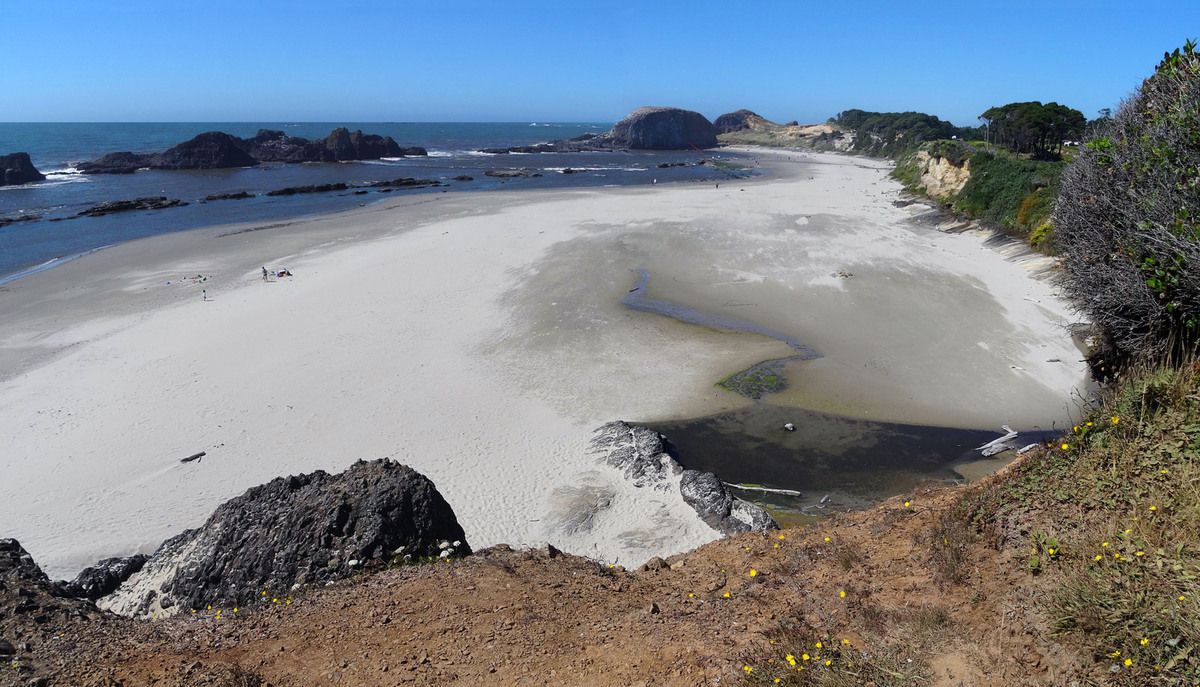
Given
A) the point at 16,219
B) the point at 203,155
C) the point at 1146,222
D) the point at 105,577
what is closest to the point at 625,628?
the point at 105,577

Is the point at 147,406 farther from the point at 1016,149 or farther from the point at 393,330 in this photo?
the point at 1016,149

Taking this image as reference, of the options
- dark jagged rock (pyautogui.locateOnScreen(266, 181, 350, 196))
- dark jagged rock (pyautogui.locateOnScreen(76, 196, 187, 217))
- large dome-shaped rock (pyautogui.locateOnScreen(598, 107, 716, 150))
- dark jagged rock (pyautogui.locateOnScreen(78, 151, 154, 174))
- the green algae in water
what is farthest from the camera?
large dome-shaped rock (pyautogui.locateOnScreen(598, 107, 716, 150))

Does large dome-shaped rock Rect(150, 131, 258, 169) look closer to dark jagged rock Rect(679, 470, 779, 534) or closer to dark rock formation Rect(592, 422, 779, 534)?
dark rock formation Rect(592, 422, 779, 534)

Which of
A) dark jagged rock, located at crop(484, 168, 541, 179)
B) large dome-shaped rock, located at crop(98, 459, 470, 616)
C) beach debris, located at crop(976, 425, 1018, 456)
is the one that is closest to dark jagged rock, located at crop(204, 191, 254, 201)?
dark jagged rock, located at crop(484, 168, 541, 179)

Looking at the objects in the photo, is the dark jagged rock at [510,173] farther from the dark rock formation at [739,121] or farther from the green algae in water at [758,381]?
the dark rock formation at [739,121]

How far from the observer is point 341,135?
100m

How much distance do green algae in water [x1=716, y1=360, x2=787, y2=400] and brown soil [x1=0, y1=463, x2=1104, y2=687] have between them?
32.2 feet

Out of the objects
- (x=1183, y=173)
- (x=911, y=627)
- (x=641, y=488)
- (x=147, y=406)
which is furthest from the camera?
(x=147, y=406)

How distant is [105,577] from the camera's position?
10539 mm

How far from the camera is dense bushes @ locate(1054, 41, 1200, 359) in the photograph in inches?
362

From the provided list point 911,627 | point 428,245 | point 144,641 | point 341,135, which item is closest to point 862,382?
point 911,627

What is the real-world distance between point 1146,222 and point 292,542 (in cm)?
1396

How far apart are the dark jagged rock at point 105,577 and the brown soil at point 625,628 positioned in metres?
2.89

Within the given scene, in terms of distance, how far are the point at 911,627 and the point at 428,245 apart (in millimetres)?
34478
